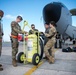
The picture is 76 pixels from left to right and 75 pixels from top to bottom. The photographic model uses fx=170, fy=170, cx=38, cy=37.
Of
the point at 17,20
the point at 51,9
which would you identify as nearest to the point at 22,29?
the point at 17,20

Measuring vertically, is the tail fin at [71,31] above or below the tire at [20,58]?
above

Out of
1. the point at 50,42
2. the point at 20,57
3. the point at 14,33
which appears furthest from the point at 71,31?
the point at 14,33

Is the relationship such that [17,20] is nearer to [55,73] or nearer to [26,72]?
[26,72]

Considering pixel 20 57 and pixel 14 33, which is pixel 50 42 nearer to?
pixel 20 57

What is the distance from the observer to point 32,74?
484 cm

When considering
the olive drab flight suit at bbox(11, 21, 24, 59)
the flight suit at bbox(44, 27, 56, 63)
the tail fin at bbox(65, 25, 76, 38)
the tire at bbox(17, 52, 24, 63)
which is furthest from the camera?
the tail fin at bbox(65, 25, 76, 38)

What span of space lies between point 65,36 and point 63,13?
121 inches

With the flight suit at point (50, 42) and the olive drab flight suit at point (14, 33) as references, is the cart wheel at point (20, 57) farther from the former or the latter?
the flight suit at point (50, 42)

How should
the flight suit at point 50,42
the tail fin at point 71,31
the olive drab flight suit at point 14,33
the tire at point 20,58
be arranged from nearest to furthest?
the olive drab flight suit at point 14,33
the tire at point 20,58
the flight suit at point 50,42
the tail fin at point 71,31

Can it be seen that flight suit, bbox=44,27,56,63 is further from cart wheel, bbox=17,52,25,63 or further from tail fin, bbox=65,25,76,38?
tail fin, bbox=65,25,76,38

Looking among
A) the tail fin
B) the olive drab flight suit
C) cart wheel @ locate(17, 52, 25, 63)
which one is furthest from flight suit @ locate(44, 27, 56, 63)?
the tail fin

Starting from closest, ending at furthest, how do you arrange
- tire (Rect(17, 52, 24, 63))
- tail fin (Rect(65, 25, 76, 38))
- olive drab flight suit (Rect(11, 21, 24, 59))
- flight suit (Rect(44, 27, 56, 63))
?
olive drab flight suit (Rect(11, 21, 24, 59))
tire (Rect(17, 52, 24, 63))
flight suit (Rect(44, 27, 56, 63))
tail fin (Rect(65, 25, 76, 38))

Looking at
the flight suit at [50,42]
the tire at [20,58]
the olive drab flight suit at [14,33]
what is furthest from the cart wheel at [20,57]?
the flight suit at [50,42]

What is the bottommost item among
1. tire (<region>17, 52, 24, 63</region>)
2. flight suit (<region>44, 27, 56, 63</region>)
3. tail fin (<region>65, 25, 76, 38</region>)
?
tire (<region>17, 52, 24, 63</region>)
